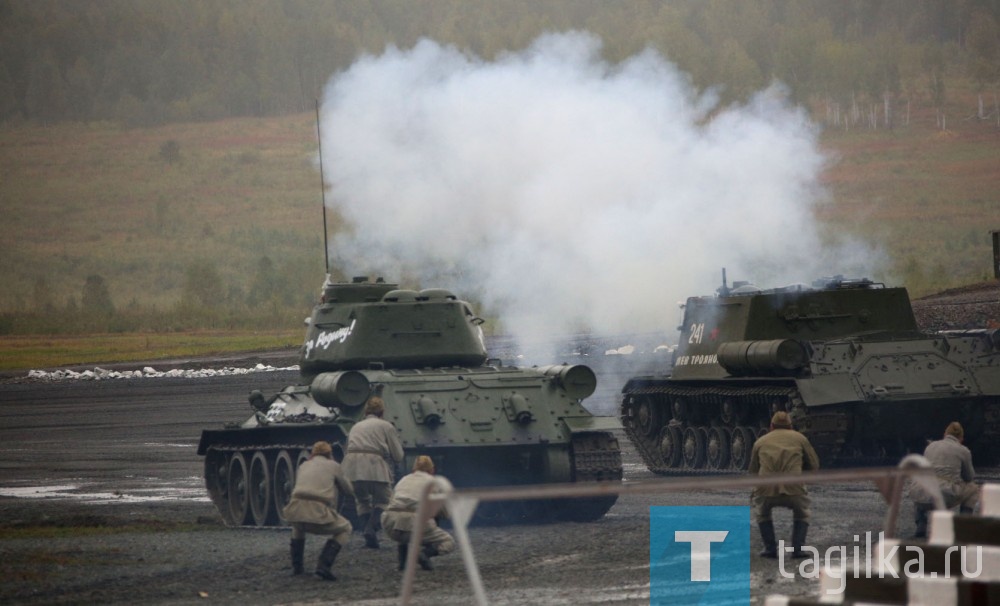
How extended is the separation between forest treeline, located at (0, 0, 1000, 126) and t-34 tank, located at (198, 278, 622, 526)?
250 ft

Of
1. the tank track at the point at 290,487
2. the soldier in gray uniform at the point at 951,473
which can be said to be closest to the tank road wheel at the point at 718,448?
the tank track at the point at 290,487

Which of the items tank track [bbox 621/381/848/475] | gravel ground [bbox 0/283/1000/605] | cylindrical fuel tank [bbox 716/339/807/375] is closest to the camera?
gravel ground [bbox 0/283/1000/605]

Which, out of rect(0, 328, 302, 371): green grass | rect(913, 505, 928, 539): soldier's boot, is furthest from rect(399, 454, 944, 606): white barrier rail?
rect(0, 328, 302, 371): green grass

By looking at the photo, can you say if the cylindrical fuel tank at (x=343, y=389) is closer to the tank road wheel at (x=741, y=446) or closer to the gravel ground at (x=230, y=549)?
the gravel ground at (x=230, y=549)

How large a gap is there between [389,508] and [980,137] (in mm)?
81623

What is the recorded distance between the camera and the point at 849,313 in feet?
85.1

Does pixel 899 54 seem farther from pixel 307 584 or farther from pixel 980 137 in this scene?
pixel 307 584

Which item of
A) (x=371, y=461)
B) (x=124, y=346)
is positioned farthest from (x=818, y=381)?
(x=124, y=346)

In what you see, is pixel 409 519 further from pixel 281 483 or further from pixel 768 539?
pixel 281 483

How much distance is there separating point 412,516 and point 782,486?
3354mm

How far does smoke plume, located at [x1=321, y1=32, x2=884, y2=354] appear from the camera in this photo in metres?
30.0

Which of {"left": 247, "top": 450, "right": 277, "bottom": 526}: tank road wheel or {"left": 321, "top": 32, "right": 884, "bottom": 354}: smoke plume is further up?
{"left": 321, "top": 32, "right": 884, "bottom": 354}: smoke plume

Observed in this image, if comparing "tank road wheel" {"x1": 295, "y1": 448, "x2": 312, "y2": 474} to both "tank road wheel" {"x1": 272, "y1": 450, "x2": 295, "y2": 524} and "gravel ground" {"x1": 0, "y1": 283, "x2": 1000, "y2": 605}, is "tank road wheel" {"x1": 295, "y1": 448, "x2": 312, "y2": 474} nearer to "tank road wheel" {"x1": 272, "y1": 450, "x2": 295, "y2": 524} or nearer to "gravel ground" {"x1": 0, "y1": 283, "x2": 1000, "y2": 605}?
"tank road wheel" {"x1": 272, "y1": 450, "x2": 295, "y2": 524}

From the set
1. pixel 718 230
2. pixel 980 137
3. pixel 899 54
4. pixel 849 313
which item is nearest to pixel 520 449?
pixel 849 313
